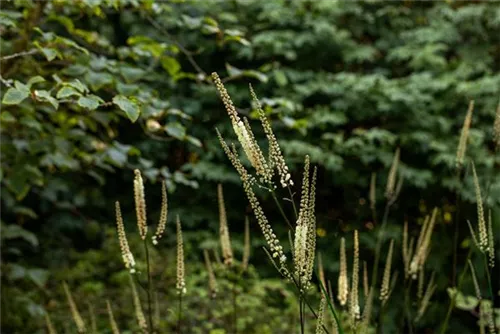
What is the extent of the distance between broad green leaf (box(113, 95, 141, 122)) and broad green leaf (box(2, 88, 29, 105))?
256mm

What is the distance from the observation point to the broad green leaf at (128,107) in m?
1.62

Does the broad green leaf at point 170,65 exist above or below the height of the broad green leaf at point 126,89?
above

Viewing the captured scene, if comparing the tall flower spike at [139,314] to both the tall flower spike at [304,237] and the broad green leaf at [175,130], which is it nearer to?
the tall flower spike at [304,237]

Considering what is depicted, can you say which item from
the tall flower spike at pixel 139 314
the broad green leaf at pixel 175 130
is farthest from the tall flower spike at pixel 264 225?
the broad green leaf at pixel 175 130

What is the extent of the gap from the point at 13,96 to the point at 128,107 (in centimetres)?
32

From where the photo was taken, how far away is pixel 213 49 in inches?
210

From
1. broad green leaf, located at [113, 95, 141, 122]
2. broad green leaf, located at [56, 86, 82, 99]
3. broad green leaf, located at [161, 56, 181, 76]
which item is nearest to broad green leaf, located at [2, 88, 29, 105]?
broad green leaf, located at [56, 86, 82, 99]

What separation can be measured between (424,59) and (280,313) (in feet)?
8.49

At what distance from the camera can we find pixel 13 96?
1.53m

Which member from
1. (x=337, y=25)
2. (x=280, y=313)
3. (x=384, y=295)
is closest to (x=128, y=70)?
(x=384, y=295)

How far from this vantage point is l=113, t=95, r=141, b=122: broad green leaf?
1.62m

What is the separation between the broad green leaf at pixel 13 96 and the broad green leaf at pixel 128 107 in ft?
0.84

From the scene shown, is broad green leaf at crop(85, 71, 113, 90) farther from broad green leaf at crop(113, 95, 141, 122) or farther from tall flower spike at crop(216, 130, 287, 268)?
tall flower spike at crop(216, 130, 287, 268)

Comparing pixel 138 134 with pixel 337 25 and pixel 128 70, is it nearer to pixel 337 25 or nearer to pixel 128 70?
pixel 337 25
